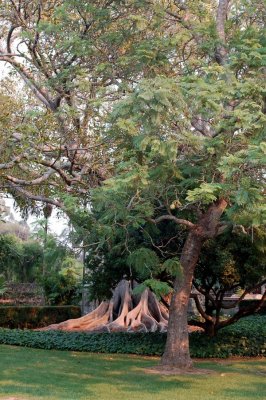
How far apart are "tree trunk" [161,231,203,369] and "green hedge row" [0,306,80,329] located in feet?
38.1

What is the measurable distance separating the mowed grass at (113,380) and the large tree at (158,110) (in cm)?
115

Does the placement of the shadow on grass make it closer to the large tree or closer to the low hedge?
the low hedge

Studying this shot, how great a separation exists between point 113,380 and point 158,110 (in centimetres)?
546

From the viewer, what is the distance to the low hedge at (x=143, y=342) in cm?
1650

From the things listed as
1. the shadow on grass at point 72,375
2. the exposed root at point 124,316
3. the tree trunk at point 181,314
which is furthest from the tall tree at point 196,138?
the exposed root at point 124,316

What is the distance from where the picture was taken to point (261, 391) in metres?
11.2

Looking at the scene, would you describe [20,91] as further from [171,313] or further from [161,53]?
[171,313]

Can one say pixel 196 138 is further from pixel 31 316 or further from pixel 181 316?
pixel 31 316

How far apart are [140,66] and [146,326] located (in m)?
11.3

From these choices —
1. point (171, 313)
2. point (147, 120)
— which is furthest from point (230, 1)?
point (171, 313)

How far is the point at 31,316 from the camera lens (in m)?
24.1

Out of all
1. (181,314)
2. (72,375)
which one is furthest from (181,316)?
(72,375)

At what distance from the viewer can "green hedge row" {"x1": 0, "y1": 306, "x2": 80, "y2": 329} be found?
2356 cm

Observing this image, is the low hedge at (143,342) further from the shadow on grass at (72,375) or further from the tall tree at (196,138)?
the tall tree at (196,138)
